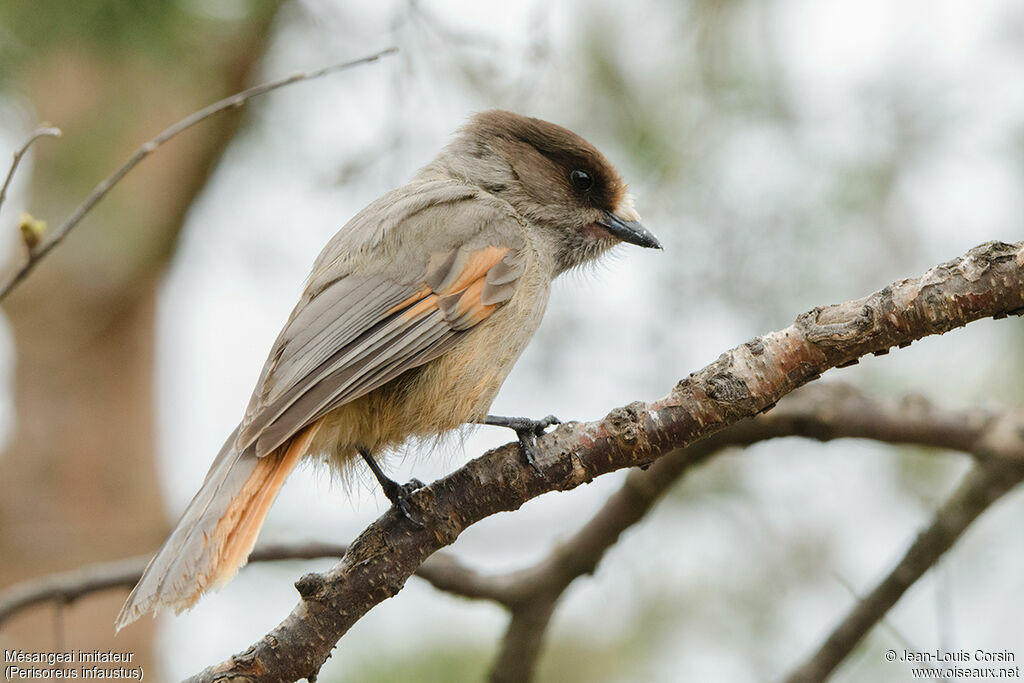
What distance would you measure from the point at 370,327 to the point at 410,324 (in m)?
0.12

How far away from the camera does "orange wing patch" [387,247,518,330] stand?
3205 millimetres

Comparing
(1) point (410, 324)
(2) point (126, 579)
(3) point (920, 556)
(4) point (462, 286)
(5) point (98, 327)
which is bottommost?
(3) point (920, 556)

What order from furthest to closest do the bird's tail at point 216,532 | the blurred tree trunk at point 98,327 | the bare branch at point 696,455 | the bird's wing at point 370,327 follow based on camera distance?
the blurred tree trunk at point 98,327 → the bare branch at point 696,455 → the bird's wing at point 370,327 → the bird's tail at point 216,532

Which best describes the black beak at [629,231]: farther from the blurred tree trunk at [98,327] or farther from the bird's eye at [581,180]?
the blurred tree trunk at [98,327]

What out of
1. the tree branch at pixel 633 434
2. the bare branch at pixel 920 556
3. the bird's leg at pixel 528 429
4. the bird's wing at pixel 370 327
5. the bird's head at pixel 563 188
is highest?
the bird's head at pixel 563 188

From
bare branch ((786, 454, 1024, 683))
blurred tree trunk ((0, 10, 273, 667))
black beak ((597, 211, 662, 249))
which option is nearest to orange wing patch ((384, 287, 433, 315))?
black beak ((597, 211, 662, 249))

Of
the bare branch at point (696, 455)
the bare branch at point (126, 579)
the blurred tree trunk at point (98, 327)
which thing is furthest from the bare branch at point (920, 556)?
the blurred tree trunk at point (98, 327)

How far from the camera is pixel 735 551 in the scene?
225 inches

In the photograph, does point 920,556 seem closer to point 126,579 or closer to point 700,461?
point 700,461

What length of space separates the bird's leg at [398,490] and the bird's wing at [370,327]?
270 millimetres

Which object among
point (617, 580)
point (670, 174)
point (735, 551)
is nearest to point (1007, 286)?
point (670, 174)

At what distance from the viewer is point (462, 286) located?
328cm

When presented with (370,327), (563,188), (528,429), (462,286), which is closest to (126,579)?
(370,327)

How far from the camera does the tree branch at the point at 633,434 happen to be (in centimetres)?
229
